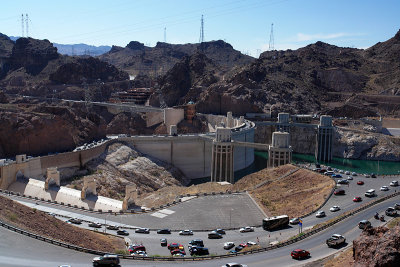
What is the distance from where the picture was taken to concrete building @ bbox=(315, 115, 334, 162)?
116 m

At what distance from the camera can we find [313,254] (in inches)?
1153

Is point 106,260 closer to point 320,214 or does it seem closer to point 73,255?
point 73,255

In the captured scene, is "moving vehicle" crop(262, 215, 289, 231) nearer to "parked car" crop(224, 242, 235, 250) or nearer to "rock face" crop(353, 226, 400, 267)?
"parked car" crop(224, 242, 235, 250)

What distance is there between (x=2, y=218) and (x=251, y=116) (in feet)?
370

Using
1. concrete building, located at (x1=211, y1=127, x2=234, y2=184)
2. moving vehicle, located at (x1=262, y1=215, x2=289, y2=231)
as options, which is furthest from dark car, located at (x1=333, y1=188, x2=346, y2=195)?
concrete building, located at (x1=211, y1=127, x2=234, y2=184)

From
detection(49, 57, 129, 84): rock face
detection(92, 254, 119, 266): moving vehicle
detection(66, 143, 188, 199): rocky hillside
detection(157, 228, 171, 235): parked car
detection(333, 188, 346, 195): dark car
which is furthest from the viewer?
detection(49, 57, 129, 84): rock face

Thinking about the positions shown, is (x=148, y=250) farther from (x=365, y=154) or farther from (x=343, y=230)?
(x=365, y=154)

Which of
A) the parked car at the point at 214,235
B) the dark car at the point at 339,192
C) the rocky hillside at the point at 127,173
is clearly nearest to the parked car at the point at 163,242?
the parked car at the point at 214,235

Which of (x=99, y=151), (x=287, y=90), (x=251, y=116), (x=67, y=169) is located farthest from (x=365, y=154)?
(x=67, y=169)

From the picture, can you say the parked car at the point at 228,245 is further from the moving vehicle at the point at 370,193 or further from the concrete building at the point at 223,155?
the concrete building at the point at 223,155

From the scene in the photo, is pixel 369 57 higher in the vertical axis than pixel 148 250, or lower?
higher

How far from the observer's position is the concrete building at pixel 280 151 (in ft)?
241

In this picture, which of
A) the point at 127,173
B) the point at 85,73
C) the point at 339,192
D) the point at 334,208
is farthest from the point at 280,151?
the point at 85,73

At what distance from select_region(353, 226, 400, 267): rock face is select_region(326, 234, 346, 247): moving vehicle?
332 inches
